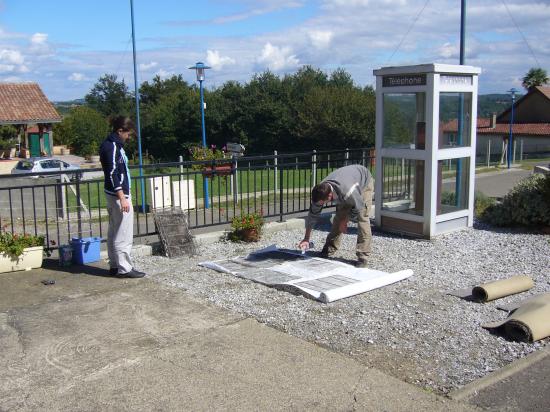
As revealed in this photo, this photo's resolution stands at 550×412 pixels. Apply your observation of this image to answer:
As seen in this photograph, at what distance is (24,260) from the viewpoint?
728 cm

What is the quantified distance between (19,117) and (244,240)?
41175mm

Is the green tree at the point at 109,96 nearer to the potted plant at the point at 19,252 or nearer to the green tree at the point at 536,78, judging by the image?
the green tree at the point at 536,78

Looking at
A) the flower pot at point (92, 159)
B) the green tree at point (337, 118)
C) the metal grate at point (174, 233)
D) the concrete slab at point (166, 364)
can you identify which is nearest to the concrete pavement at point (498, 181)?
the metal grate at point (174, 233)

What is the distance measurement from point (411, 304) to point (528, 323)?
4.10ft

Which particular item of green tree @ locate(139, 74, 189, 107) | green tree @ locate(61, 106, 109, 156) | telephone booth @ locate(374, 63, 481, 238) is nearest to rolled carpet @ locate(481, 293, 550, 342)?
telephone booth @ locate(374, 63, 481, 238)

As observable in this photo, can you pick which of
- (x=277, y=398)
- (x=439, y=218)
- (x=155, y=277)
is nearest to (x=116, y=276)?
(x=155, y=277)

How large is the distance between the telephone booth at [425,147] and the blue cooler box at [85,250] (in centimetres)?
454

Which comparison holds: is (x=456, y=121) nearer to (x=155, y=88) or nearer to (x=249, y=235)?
(x=249, y=235)

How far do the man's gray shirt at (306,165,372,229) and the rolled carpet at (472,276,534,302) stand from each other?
5.77 ft

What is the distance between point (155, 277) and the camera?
7094 millimetres

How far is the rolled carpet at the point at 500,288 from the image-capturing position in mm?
6078

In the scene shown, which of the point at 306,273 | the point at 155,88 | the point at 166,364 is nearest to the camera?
the point at 166,364

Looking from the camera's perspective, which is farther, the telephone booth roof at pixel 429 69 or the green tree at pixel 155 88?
the green tree at pixel 155 88

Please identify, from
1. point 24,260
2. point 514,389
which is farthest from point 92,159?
point 514,389
